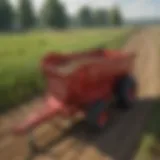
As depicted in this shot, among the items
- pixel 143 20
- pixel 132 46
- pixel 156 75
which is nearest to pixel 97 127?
pixel 143 20

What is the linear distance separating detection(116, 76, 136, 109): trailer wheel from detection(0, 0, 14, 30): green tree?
3.33 ft

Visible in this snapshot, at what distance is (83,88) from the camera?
2.03 m

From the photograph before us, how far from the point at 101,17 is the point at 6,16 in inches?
32.1

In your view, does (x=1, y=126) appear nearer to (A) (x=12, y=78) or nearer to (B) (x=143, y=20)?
(A) (x=12, y=78)

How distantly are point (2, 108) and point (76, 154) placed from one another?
0.81 meters

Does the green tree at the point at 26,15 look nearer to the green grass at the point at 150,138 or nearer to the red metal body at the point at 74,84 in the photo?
the red metal body at the point at 74,84

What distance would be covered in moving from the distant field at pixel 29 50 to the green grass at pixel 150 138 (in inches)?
35.4

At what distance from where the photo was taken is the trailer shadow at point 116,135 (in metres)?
1.84

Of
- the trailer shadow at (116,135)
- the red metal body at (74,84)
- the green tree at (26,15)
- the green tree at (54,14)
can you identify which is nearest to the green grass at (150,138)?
the trailer shadow at (116,135)

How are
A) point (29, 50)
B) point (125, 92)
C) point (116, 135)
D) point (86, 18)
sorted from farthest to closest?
point (29, 50), point (86, 18), point (125, 92), point (116, 135)

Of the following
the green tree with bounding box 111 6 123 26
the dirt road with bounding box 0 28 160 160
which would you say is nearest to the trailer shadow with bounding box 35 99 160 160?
the dirt road with bounding box 0 28 160 160

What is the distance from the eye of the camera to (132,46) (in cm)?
325

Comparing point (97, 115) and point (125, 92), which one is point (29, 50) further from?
point (97, 115)

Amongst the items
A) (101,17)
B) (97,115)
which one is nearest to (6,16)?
(101,17)
